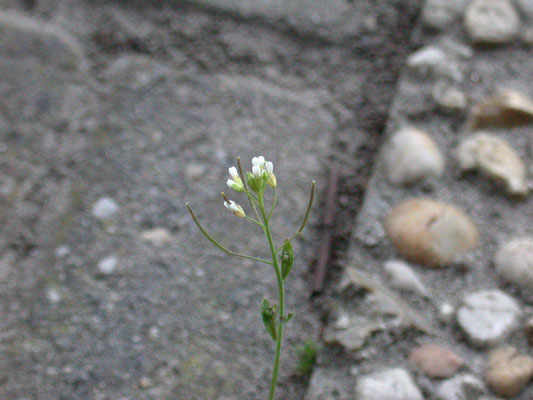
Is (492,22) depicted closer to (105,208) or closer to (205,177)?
(205,177)

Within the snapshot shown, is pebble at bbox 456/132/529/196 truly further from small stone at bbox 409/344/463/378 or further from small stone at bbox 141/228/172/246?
small stone at bbox 141/228/172/246

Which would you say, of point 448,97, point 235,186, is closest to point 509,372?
point 235,186

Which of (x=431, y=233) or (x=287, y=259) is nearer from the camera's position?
(x=287, y=259)

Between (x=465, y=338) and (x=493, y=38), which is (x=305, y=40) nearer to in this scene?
(x=493, y=38)

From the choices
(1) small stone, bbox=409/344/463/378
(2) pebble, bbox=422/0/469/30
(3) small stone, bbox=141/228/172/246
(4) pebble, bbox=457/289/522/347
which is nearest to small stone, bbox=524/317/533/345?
(4) pebble, bbox=457/289/522/347

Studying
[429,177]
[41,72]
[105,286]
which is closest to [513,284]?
[429,177]

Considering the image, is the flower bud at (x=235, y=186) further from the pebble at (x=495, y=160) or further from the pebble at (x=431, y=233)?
the pebble at (x=495, y=160)
